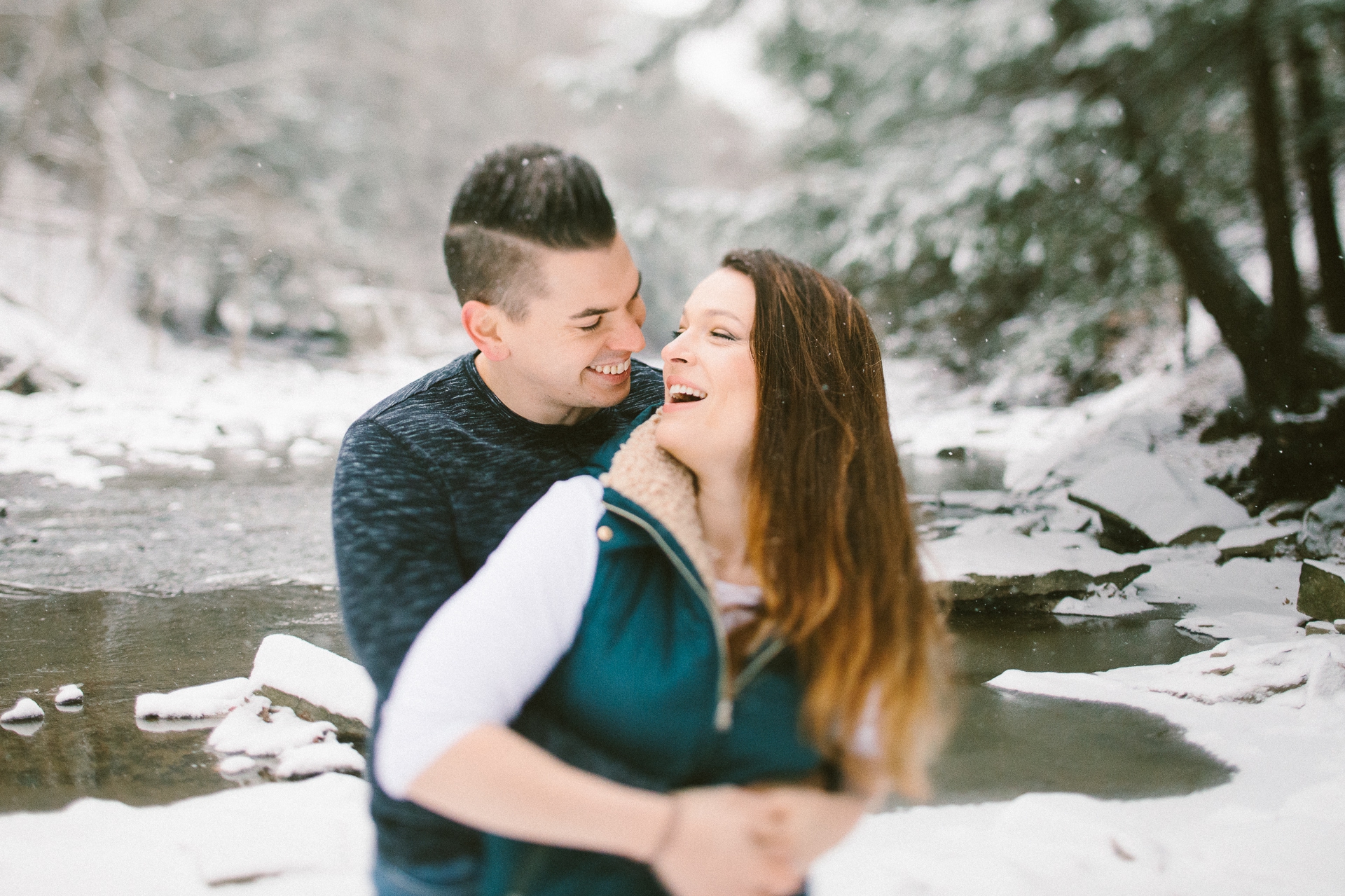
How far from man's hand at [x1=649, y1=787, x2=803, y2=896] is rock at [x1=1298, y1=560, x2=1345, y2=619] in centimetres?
185

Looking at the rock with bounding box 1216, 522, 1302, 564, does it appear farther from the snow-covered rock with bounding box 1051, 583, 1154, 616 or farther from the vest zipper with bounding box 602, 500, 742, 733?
the vest zipper with bounding box 602, 500, 742, 733

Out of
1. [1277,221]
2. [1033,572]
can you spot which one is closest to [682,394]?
[1033,572]

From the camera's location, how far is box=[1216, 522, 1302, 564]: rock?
2.16m

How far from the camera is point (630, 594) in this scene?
0.79m

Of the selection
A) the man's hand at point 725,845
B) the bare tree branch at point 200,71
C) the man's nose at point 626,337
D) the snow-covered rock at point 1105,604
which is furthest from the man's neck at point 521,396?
the bare tree branch at point 200,71

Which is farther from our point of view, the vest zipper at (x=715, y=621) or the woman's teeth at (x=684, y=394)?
the woman's teeth at (x=684, y=394)

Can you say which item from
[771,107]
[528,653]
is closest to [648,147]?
[771,107]

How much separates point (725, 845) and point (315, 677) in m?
1.11

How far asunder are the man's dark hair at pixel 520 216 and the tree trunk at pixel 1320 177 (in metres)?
2.68

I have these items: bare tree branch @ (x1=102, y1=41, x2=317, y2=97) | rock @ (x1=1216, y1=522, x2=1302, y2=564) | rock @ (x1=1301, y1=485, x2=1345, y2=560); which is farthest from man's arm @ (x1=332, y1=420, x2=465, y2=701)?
bare tree branch @ (x1=102, y1=41, x2=317, y2=97)

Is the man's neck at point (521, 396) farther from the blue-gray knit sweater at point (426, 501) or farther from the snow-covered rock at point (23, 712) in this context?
the snow-covered rock at point (23, 712)

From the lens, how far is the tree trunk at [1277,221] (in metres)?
2.60

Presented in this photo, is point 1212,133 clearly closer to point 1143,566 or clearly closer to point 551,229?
point 1143,566

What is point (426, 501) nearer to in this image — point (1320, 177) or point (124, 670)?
point (124, 670)
